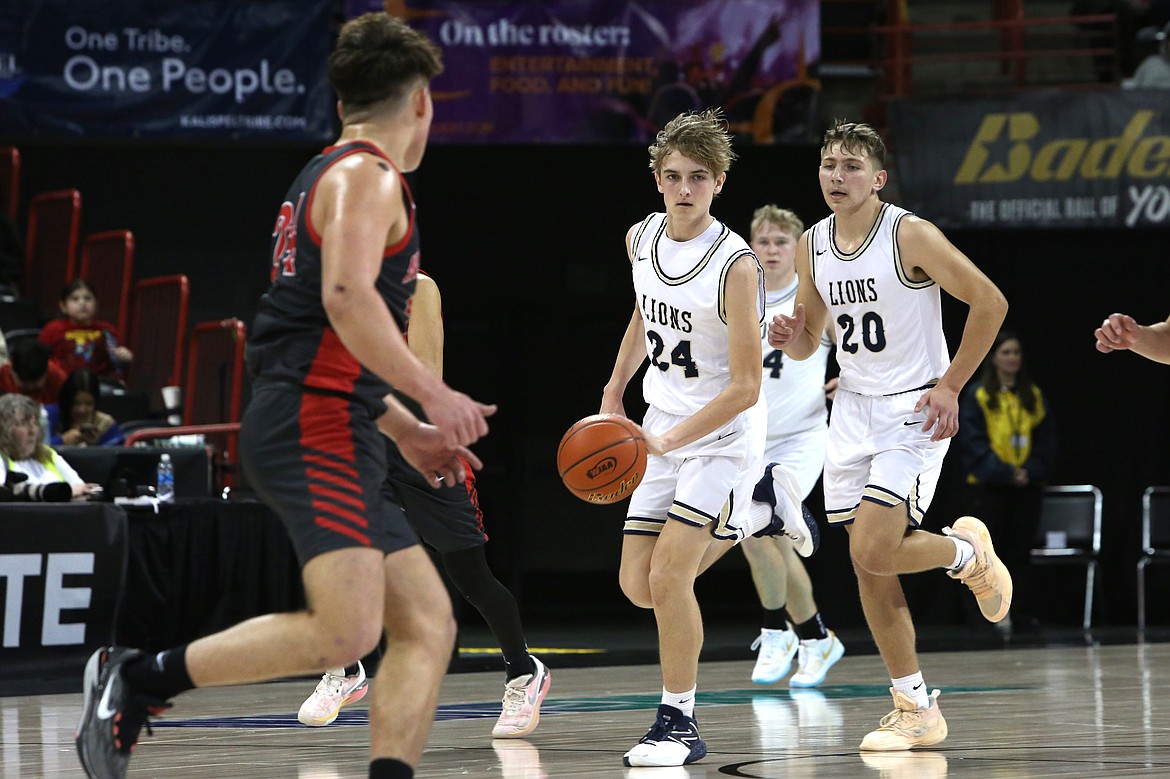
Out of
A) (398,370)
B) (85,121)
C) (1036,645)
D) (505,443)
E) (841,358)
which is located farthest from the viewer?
(505,443)

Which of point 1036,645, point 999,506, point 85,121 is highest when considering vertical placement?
point 85,121

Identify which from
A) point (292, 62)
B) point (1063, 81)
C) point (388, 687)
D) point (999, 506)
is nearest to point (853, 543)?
point (388, 687)

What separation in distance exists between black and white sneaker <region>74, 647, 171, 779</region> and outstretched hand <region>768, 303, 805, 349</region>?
8.54 feet

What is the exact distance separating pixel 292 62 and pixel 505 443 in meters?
3.40

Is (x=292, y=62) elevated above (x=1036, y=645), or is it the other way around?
(x=292, y=62)

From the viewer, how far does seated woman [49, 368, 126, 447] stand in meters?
9.93

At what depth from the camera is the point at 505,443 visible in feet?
42.0

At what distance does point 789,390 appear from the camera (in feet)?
26.0

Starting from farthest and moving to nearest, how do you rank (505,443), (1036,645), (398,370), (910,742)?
(505,443) → (1036,645) → (910,742) → (398,370)

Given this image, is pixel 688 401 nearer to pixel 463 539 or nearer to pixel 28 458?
pixel 463 539

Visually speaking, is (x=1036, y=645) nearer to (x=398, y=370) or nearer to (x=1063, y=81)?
(x=1063, y=81)

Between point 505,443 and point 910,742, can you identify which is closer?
point 910,742

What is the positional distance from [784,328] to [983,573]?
120 cm

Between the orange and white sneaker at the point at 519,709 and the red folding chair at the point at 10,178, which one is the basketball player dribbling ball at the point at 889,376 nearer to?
the orange and white sneaker at the point at 519,709
